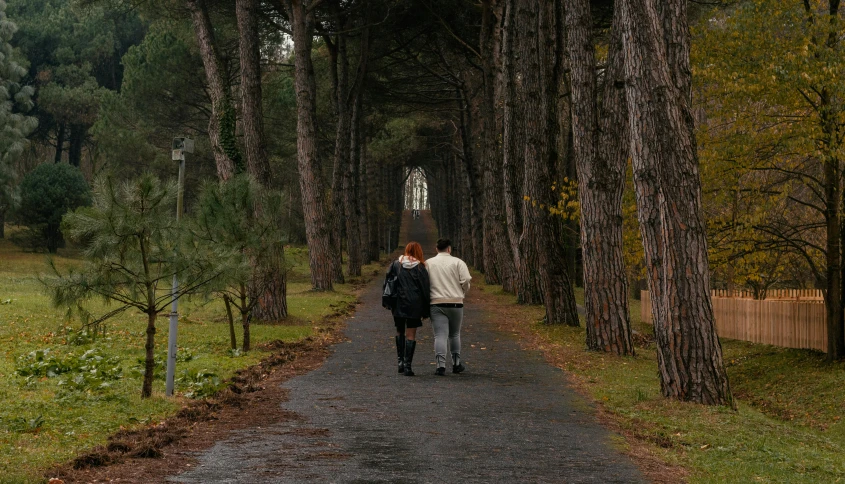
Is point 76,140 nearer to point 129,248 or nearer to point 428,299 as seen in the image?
point 428,299

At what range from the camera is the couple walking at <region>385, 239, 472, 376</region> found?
1390 centimetres

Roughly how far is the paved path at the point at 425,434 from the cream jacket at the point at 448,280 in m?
1.12

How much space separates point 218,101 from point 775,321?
13614mm

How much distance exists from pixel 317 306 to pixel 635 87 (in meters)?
16.3

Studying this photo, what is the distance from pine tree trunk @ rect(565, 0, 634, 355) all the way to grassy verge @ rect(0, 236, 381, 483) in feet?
18.5

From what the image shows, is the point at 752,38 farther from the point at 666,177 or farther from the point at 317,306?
the point at 317,306

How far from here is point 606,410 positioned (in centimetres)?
1112

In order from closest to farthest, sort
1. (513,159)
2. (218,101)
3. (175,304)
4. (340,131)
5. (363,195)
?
1. (175,304)
2. (218,101)
3. (513,159)
4. (340,131)
5. (363,195)

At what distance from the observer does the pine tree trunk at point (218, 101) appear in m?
21.4

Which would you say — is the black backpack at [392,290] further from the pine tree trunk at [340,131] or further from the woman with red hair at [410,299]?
the pine tree trunk at [340,131]

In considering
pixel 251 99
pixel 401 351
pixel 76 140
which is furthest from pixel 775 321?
pixel 76 140

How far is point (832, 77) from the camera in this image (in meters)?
17.2

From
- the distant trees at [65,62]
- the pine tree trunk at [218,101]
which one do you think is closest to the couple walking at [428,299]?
the pine tree trunk at [218,101]

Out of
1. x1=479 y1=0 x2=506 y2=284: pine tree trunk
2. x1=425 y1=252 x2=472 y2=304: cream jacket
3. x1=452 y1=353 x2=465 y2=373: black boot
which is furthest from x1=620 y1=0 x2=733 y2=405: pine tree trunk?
x1=479 y1=0 x2=506 y2=284: pine tree trunk
